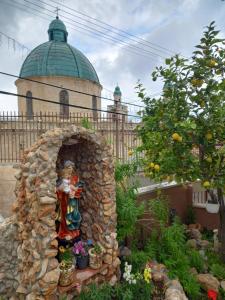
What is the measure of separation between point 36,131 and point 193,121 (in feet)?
22.0

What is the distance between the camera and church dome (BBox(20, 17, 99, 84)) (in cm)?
1978

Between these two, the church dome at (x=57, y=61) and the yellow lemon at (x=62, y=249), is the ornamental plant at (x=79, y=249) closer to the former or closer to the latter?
the yellow lemon at (x=62, y=249)

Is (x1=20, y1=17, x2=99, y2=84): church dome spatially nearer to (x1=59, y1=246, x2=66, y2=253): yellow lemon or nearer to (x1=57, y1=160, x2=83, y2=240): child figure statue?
(x1=57, y1=160, x2=83, y2=240): child figure statue

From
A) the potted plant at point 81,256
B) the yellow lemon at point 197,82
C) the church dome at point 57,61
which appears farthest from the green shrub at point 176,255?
the church dome at point 57,61

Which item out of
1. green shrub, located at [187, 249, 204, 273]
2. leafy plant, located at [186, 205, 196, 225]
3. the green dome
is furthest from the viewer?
the green dome

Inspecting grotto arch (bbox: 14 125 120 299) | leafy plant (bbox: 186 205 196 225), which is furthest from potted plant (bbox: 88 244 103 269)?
leafy plant (bbox: 186 205 196 225)

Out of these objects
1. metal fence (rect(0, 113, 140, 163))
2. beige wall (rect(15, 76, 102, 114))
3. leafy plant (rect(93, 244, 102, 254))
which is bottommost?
leafy plant (rect(93, 244, 102, 254))

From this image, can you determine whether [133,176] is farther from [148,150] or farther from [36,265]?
[36,265]

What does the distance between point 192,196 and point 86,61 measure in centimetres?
1733

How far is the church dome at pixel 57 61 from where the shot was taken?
19.8 m

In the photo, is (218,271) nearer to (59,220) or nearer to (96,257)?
(96,257)

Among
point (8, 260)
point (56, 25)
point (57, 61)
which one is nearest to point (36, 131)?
point (8, 260)

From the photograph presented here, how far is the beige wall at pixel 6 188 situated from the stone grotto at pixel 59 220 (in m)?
4.03

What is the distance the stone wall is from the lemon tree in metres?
2.75
